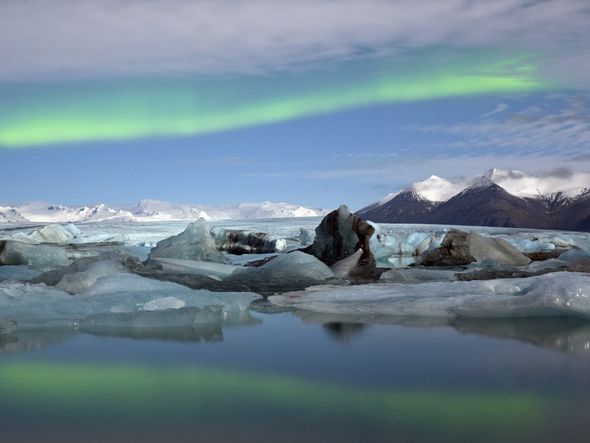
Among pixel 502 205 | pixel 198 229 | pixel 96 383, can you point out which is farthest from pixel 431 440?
pixel 502 205

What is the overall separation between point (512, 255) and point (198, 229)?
5373 mm

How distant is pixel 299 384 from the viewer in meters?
2.59

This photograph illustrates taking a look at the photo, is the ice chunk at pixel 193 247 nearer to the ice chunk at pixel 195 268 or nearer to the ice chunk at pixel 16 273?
the ice chunk at pixel 195 268

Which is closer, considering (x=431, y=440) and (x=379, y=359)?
(x=431, y=440)

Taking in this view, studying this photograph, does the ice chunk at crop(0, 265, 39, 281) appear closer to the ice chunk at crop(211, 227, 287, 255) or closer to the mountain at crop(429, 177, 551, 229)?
the ice chunk at crop(211, 227, 287, 255)

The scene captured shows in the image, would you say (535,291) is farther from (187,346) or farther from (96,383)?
(96,383)

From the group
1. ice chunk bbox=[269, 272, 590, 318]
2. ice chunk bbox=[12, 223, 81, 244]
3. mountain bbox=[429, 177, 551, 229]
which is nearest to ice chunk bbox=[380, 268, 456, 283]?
ice chunk bbox=[269, 272, 590, 318]

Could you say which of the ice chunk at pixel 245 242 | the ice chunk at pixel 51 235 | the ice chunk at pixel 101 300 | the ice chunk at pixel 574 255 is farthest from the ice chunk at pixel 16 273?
the ice chunk at pixel 245 242

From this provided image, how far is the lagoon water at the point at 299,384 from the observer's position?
6.64ft

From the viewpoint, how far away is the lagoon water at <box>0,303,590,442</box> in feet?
6.64

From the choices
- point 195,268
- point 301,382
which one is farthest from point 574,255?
point 301,382

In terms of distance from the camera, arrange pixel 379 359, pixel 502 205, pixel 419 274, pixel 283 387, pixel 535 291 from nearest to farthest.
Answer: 1. pixel 283 387
2. pixel 379 359
3. pixel 535 291
4. pixel 419 274
5. pixel 502 205

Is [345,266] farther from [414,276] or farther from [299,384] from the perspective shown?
[299,384]

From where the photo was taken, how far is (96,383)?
2660 millimetres
